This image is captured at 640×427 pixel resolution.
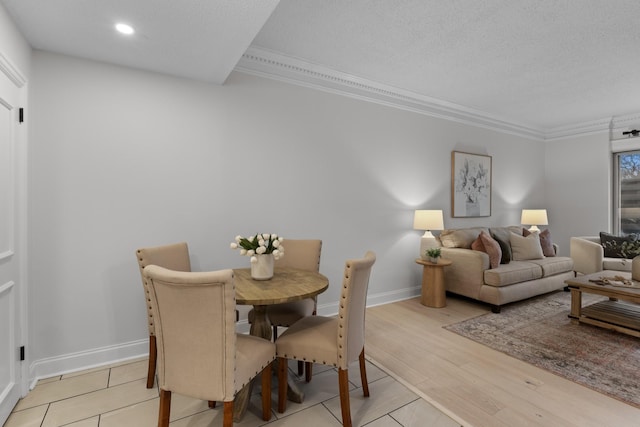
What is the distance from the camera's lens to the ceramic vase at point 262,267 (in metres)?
2.18

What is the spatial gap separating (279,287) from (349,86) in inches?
101

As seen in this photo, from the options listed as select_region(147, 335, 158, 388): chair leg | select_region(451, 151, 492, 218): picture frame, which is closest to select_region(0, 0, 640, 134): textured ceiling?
select_region(451, 151, 492, 218): picture frame

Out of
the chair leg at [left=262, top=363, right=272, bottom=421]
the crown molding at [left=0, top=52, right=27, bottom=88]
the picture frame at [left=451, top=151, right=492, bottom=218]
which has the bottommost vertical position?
the chair leg at [left=262, top=363, right=272, bottom=421]

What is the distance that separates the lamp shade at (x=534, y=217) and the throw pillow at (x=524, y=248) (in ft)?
3.39

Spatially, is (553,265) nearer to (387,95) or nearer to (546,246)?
(546,246)

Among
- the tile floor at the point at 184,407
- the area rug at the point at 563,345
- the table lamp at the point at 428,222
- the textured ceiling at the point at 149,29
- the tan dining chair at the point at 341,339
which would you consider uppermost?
the textured ceiling at the point at 149,29

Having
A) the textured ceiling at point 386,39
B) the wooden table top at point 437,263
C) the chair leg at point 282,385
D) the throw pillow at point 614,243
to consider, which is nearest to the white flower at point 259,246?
the chair leg at point 282,385

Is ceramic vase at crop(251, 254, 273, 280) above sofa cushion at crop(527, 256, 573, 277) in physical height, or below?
above

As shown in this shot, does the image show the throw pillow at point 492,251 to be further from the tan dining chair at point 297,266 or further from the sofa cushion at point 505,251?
the tan dining chair at point 297,266

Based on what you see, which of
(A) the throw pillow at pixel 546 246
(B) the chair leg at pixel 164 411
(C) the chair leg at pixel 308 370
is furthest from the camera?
(A) the throw pillow at pixel 546 246

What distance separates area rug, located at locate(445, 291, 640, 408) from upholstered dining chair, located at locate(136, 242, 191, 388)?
2.60 m

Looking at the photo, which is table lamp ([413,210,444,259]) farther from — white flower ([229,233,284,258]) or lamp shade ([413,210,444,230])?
white flower ([229,233,284,258])

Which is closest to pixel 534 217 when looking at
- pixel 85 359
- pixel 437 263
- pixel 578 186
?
pixel 578 186

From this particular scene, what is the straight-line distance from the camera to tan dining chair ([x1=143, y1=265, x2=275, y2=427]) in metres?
1.40
